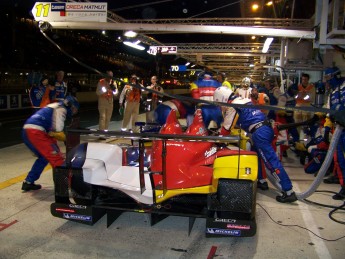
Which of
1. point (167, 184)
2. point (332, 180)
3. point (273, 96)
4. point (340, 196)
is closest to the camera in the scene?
point (167, 184)

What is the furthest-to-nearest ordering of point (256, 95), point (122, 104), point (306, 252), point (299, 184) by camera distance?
point (122, 104)
point (256, 95)
point (299, 184)
point (306, 252)

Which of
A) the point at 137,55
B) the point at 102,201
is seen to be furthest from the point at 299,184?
the point at 137,55

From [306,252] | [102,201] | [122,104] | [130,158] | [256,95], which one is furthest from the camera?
[122,104]

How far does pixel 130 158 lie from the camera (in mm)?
4801

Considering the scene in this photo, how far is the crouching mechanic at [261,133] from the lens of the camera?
17.7ft

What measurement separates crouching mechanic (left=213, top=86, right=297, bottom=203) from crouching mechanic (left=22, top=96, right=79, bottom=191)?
93.0 inches

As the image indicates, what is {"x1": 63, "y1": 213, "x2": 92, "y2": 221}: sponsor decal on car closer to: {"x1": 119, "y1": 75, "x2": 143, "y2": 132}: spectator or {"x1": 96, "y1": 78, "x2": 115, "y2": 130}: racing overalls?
{"x1": 96, "y1": 78, "x2": 115, "y2": 130}: racing overalls

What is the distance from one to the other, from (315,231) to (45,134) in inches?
152

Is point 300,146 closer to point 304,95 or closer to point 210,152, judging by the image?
point 304,95

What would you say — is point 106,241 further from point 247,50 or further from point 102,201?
point 247,50

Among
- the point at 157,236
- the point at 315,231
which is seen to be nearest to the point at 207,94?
the point at 315,231

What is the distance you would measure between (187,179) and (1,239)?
2.11m

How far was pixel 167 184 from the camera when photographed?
13.5ft

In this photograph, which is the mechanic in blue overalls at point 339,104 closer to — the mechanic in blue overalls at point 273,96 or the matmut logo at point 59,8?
the mechanic in blue overalls at point 273,96
